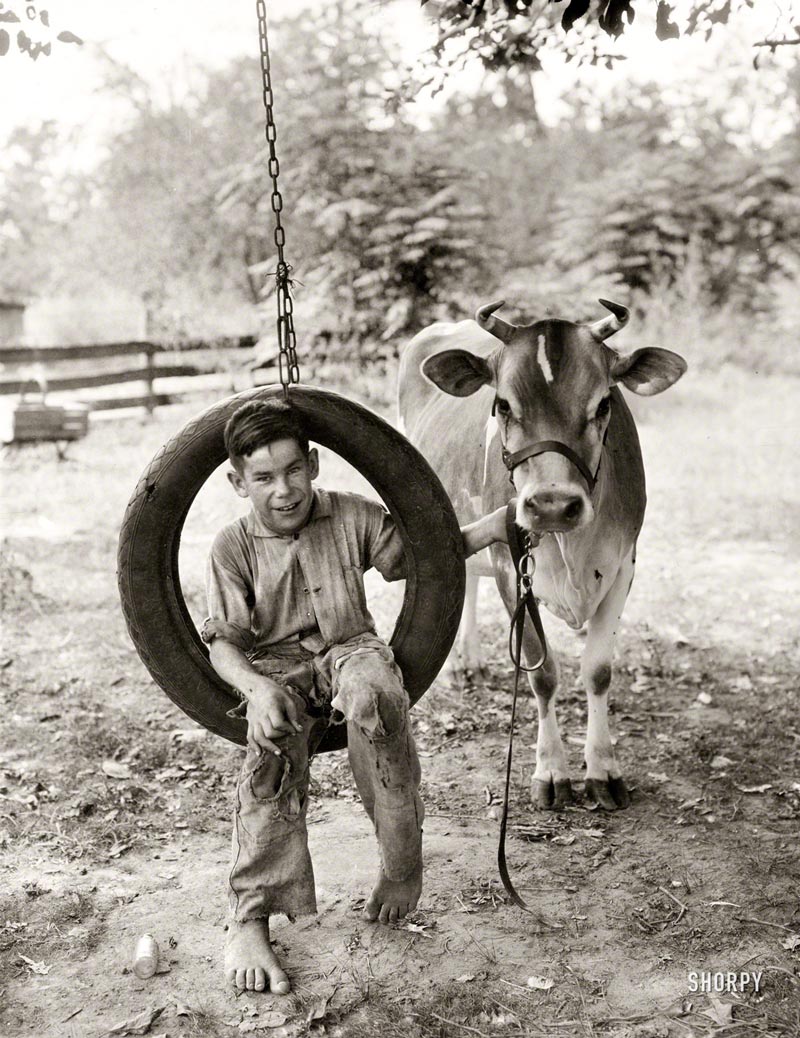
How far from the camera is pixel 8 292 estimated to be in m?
33.2

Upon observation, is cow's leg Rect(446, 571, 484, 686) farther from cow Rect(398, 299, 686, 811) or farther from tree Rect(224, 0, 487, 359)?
tree Rect(224, 0, 487, 359)

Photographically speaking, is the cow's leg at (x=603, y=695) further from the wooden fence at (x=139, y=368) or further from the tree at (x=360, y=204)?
the wooden fence at (x=139, y=368)

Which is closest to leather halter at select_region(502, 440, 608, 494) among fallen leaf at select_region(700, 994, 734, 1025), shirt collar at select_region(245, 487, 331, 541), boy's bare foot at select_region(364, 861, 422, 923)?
shirt collar at select_region(245, 487, 331, 541)

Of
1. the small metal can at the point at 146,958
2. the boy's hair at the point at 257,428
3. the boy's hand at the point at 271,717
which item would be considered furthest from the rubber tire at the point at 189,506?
the small metal can at the point at 146,958

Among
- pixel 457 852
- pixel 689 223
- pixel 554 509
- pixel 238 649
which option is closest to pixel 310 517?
pixel 238 649

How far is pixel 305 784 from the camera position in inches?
136

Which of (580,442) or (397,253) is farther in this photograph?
(397,253)

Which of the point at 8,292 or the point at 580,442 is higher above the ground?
the point at 8,292

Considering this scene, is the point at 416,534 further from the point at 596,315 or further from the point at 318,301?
the point at 596,315

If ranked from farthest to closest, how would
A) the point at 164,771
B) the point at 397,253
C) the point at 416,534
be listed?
the point at 397,253 → the point at 164,771 → the point at 416,534

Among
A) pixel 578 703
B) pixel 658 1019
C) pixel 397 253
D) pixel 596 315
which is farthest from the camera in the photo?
pixel 596 315

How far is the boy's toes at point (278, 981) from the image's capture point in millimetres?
3221

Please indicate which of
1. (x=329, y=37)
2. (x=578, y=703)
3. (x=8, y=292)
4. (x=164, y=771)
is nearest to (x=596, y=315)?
(x=329, y=37)

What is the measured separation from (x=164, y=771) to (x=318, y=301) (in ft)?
32.2
